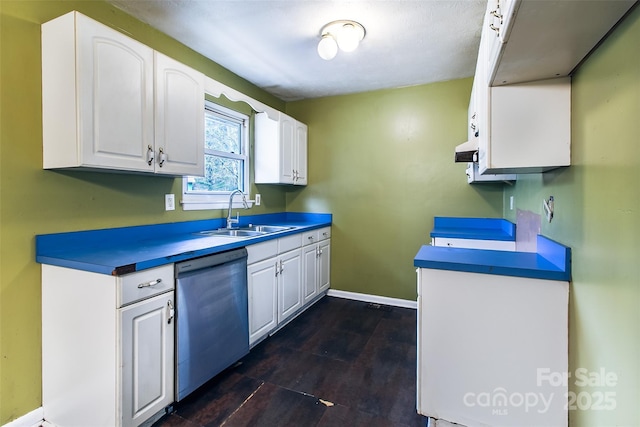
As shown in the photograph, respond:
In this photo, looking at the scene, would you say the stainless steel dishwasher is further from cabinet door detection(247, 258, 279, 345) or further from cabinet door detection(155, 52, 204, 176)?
cabinet door detection(155, 52, 204, 176)

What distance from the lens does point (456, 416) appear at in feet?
4.61

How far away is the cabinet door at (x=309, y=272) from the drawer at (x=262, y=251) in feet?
1.87

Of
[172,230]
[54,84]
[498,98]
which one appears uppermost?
[54,84]

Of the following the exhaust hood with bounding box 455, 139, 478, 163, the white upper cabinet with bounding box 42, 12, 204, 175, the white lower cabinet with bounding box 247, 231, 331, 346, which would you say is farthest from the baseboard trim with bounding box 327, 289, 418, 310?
the white upper cabinet with bounding box 42, 12, 204, 175

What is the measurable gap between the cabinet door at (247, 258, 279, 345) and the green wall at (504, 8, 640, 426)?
5.95 ft

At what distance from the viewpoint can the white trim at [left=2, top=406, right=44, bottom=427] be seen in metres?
1.48

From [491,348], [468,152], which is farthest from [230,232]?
[491,348]

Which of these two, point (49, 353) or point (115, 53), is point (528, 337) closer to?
point (49, 353)

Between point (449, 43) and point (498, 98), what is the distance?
49.7 inches

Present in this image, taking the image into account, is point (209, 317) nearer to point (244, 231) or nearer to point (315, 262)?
point (244, 231)

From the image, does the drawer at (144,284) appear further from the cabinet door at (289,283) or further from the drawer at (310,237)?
the drawer at (310,237)

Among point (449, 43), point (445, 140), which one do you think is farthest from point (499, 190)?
point (449, 43)

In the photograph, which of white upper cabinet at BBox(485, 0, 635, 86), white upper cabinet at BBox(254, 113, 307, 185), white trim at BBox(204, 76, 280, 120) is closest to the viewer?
white upper cabinet at BBox(485, 0, 635, 86)

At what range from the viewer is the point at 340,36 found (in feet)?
6.73
